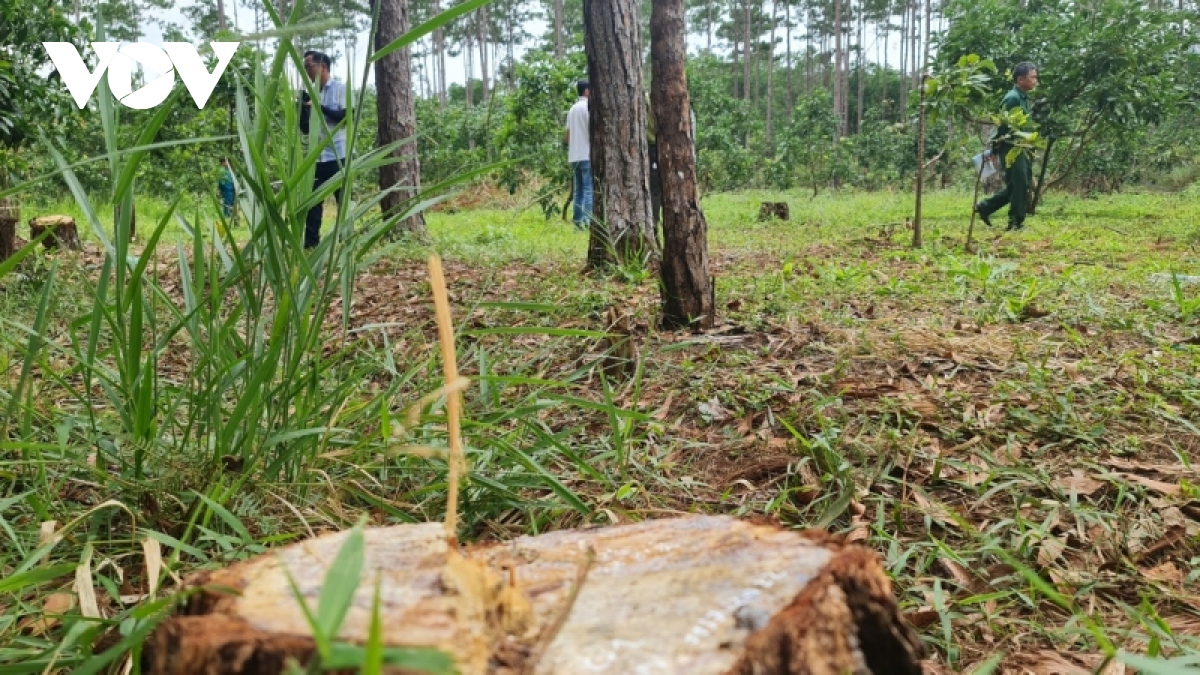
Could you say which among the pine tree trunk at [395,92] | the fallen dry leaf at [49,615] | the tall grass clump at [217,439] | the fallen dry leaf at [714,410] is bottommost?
the fallen dry leaf at [714,410]

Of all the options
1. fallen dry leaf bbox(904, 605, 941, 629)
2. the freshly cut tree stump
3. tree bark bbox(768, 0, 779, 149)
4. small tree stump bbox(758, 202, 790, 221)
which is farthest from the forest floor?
tree bark bbox(768, 0, 779, 149)

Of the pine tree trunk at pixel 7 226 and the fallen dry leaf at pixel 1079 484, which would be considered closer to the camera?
the fallen dry leaf at pixel 1079 484

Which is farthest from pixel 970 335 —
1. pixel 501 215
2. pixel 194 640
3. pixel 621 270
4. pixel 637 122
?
pixel 501 215

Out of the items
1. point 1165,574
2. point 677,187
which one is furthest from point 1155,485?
point 677,187

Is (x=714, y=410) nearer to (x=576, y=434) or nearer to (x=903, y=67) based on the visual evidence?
(x=576, y=434)

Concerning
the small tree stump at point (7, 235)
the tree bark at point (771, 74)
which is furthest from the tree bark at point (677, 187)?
the tree bark at point (771, 74)

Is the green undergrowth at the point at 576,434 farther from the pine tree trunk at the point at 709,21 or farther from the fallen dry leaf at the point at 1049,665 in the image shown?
the pine tree trunk at the point at 709,21

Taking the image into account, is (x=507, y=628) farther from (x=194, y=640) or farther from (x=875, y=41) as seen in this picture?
(x=875, y=41)

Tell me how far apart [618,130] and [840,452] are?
3.05 metres

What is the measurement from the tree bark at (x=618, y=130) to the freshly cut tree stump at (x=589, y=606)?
12.0 ft

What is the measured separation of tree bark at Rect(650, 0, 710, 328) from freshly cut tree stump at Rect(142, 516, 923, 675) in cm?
233

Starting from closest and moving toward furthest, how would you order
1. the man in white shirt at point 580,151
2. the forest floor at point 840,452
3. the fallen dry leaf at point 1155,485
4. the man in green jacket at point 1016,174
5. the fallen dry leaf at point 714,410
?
1. the forest floor at point 840,452
2. the fallen dry leaf at point 1155,485
3. the fallen dry leaf at point 714,410
4. the man in green jacket at point 1016,174
5. the man in white shirt at point 580,151

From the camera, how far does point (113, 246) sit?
134 centimetres

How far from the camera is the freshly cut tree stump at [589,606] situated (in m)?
0.61
